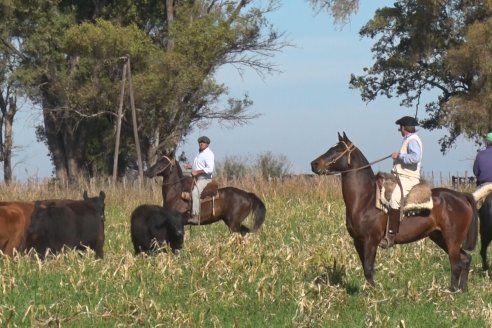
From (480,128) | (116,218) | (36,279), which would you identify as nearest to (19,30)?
(480,128)

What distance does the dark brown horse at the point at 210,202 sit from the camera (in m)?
21.0

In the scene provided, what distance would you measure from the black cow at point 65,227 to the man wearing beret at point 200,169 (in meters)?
3.12

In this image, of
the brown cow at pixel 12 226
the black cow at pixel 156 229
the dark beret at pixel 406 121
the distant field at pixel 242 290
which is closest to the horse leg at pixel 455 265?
the distant field at pixel 242 290

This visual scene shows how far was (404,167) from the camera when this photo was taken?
1450 cm

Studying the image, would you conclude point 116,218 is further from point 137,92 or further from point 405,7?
point 405,7

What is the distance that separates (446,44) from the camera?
48062 mm

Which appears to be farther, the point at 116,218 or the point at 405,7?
the point at 405,7

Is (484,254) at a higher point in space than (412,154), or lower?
lower

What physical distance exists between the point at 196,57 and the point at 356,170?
35024mm

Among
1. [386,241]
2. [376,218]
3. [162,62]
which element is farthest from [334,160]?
[162,62]

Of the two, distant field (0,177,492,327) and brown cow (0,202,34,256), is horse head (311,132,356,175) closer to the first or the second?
distant field (0,177,492,327)

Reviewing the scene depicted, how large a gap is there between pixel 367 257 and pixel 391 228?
61cm

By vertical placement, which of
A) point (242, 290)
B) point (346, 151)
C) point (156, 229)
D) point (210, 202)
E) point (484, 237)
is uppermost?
point (346, 151)

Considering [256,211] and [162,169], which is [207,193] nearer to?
[162,169]
